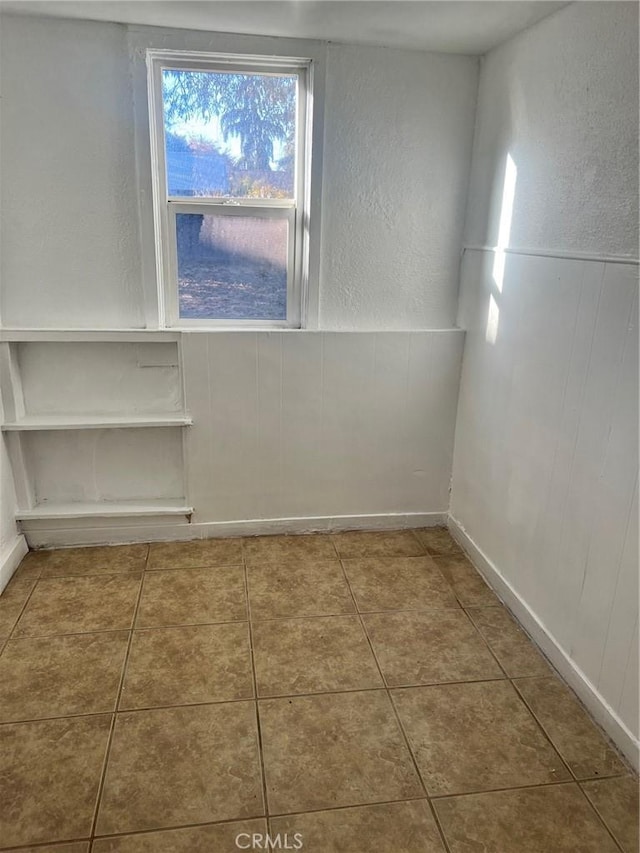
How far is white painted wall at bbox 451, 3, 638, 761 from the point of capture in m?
1.62

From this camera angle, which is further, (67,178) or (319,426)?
(319,426)

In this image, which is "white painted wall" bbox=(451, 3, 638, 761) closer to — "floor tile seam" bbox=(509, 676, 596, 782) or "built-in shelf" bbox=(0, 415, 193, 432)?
"floor tile seam" bbox=(509, 676, 596, 782)

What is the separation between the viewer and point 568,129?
186 centimetres

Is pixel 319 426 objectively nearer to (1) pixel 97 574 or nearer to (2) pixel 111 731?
(1) pixel 97 574

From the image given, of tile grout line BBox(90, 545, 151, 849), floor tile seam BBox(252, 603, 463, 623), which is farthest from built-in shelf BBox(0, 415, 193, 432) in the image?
floor tile seam BBox(252, 603, 463, 623)

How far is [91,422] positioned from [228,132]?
4.44 ft

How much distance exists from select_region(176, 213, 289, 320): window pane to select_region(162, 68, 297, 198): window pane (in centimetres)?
13

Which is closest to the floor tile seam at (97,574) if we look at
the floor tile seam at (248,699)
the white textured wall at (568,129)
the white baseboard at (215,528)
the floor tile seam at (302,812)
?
the white baseboard at (215,528)

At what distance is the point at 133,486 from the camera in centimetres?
272

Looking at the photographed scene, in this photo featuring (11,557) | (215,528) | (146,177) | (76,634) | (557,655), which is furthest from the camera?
(215,528)

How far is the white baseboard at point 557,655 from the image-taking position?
164 centimetres

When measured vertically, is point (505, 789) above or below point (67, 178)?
below

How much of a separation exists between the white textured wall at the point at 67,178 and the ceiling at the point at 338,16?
124 mm

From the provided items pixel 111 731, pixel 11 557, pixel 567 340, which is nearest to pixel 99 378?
pixel 11 557
